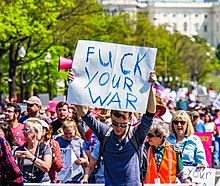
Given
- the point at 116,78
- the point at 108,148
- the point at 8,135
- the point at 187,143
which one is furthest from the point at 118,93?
the point at 8,135

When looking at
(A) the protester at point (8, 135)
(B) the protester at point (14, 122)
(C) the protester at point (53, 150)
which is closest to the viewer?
(C) the protester at point (53, 150)

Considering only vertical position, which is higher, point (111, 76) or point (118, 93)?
point (111, 76)

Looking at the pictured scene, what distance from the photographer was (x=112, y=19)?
36.1m

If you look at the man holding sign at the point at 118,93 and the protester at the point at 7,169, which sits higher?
the man holding sign at the point at 118,93

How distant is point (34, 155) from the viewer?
8.31m

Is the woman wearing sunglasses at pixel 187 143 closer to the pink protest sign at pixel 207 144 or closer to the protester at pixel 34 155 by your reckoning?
the protester at pixel 34 155

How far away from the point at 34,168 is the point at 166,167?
1305 millimetres

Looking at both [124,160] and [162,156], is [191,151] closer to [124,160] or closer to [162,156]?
[162,156]

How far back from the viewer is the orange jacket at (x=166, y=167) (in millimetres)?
8438

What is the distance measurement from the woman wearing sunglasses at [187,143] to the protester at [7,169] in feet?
11.2

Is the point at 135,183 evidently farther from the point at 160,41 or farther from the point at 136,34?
the point at 160,41

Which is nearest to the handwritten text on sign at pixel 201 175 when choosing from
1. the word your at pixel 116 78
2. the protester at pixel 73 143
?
the protester at pixel 73 143

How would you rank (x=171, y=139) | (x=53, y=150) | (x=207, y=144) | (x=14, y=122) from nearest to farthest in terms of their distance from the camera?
(x=53, y=150), (x=171, y=139), (x=14, y=122), (x=207, y=144)

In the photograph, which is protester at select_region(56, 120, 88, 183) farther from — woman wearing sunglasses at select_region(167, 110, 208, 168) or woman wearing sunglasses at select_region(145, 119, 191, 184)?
woman wearing sunglasses at select_region(145, 119, 191, 184)
